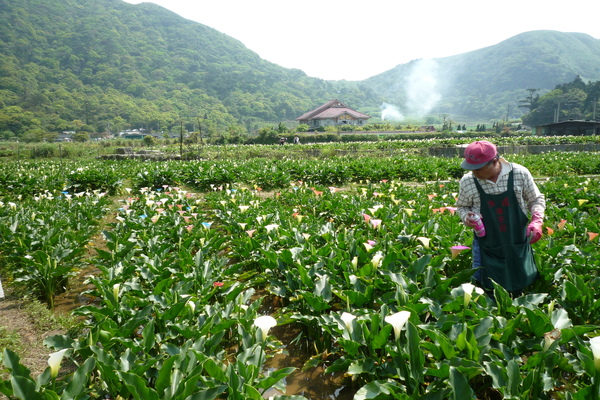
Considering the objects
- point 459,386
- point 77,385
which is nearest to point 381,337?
point 459,386

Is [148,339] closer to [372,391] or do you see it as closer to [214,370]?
[214,370]

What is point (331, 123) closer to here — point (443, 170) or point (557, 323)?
point (443, 170)

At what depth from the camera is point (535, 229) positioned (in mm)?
2756

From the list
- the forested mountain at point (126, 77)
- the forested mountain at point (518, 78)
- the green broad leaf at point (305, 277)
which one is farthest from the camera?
the forested mountain at point (518, 78)

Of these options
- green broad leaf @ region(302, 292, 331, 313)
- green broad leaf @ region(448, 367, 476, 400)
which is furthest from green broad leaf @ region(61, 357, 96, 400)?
green broad leaf @ region(448, 367, 476, 400)

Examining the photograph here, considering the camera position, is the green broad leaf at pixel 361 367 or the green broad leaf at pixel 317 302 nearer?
the green broad leaf at pixel 361 367

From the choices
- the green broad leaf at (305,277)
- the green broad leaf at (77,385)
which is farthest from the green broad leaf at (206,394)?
the green broad leaf at (305,277)

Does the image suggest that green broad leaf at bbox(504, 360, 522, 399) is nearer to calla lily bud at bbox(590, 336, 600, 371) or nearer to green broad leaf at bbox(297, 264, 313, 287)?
calla lily bud at bbox(590, 336, 600, 371)

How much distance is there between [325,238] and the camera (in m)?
4.07

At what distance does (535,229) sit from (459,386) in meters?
1.57

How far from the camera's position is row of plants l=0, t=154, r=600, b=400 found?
191cm

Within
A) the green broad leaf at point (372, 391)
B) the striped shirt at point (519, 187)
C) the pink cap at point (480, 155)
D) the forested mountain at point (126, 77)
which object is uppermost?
the forested mountain at point (126, 77)

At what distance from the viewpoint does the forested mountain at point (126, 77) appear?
79250 millimetres

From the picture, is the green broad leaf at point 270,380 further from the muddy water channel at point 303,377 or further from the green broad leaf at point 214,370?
the muddy water channel at point 303,377
